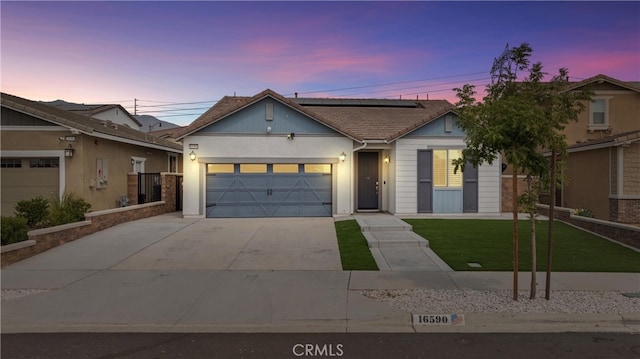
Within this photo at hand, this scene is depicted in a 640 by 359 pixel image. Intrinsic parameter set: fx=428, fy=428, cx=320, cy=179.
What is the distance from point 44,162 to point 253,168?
23.3ft

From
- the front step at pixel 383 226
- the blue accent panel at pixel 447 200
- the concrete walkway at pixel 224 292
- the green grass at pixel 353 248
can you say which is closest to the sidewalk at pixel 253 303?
the concrete walkway at pixel 224 292

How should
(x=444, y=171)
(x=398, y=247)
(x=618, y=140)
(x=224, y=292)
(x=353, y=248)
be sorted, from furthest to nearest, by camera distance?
(x=444, y=171) < (x=618, y=140) < (x=398, y=247) < (x=353, y=248) < (x=224, y=292)

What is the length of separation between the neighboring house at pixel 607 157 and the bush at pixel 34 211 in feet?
46.9

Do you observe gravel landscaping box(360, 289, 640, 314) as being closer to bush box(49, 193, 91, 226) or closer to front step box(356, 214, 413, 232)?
front step box(356, 214, 413, 232)

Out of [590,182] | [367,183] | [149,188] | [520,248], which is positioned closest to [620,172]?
[590,182]

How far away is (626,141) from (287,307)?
13.6m

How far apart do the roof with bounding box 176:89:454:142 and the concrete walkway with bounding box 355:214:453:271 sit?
4379 millimetres

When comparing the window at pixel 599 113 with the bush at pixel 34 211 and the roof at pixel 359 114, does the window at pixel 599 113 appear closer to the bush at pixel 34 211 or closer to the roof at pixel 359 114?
the roof at pixel 359 114

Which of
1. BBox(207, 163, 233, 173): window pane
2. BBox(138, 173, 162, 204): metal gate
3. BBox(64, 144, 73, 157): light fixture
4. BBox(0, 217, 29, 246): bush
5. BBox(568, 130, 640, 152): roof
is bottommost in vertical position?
BBox(0, 217, 29, 246): bush

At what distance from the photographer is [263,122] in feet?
54.4

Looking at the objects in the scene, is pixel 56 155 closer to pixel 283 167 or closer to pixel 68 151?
pixel 68 151

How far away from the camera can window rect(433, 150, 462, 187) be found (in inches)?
655

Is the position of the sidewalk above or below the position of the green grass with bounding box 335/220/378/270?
below

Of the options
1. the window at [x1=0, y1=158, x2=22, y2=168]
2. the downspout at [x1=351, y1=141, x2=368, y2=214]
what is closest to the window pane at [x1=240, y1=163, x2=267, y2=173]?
the downspout at [x1=351, y1=141, x2=368, y2=214]
